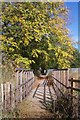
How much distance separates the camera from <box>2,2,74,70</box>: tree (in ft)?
13.5

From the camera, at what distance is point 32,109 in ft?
12.7

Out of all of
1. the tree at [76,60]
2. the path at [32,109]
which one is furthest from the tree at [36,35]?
the path at [32,109]

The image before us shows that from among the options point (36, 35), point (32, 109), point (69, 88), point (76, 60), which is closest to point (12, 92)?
point (32, 109)

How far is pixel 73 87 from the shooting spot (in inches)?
135

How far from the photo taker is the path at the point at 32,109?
3.59 meters

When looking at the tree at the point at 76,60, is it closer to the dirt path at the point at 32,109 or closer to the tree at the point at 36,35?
the tree at the point at 36,35

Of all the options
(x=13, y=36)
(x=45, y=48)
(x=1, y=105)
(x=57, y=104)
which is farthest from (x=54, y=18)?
(x=1, y=105)

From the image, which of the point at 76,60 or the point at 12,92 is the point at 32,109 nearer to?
the point at 12,92

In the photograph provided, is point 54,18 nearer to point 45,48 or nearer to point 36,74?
point 45,48

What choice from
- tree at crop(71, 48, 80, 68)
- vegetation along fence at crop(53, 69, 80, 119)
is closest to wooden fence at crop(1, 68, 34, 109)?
Answer: vegetation along fence at crop(53, 69, 80, 119)

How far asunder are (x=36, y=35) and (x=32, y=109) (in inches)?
49.6

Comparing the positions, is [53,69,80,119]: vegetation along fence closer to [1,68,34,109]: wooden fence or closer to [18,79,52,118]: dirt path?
[18,79,52,118]: dirt path

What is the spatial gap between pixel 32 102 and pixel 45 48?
91 centimetres

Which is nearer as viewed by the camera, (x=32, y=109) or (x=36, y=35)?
(x=32, y=109)
